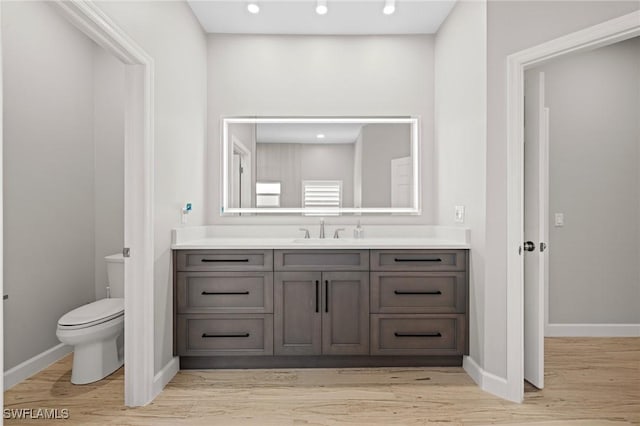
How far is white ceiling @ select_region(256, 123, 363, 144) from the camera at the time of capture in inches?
121

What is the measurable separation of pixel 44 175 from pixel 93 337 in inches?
46.0

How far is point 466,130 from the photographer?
2.45 metres

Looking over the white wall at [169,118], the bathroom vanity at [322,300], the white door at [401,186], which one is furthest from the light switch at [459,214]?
the white wall at [169,118]

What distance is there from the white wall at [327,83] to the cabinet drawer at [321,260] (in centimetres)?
64

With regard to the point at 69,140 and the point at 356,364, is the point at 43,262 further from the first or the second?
the point at 356,364

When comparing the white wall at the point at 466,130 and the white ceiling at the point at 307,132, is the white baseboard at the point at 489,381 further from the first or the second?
the white ceiling at the point at 307,132

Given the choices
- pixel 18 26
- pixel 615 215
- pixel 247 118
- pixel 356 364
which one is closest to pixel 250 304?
pixel 356 364

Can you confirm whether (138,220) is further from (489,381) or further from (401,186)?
(489,381)

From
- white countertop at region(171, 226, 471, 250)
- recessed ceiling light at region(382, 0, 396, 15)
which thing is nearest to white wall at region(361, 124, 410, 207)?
white countertop at region(171, 226, 471, 250)

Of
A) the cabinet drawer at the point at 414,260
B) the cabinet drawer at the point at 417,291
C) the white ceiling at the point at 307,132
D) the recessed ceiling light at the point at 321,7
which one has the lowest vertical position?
the cabinet drawer at the point at 417,291

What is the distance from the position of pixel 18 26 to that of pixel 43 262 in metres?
1.51

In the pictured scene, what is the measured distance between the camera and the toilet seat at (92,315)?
7.09 ft

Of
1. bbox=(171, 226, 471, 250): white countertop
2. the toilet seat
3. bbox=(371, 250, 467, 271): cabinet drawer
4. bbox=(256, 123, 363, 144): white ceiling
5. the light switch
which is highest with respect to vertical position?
bbox=(256, 123, 363, 144): white ceiling

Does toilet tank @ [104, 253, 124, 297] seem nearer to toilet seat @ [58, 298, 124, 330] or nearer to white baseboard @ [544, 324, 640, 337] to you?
toilet seat @ [58, 298, 124, 330]
